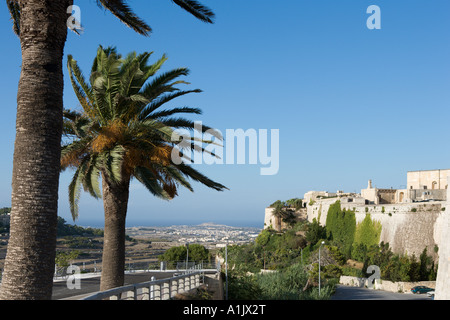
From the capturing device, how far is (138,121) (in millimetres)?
13266

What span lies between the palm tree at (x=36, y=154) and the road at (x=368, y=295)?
3598 centimetres

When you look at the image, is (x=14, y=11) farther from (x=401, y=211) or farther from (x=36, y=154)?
(x=401, y=211)

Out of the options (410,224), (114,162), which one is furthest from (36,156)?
(410,224)

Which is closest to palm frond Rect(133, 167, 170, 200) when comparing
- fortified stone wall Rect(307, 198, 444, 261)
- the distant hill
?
fortified stone wall Rect(307, 198, 444, 261)

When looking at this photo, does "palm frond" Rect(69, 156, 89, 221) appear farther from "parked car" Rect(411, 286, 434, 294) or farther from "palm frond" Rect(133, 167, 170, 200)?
"parked car" Rect(411, 286, 434, 294)

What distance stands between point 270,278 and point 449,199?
2482 centimetres

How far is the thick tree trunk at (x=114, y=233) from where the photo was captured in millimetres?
12336

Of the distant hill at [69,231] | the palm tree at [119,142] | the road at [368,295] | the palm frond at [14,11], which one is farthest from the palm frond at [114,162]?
the distant hill at [69,231]

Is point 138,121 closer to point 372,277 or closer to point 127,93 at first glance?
point 127,93

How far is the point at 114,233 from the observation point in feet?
41.2

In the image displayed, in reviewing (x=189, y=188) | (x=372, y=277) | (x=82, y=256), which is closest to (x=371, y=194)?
(x=372, y=277)

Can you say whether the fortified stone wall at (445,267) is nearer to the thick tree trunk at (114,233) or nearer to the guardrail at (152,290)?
the guardrail at (152,290)

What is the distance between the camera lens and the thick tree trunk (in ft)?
40.5

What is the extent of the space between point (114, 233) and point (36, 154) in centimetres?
579
